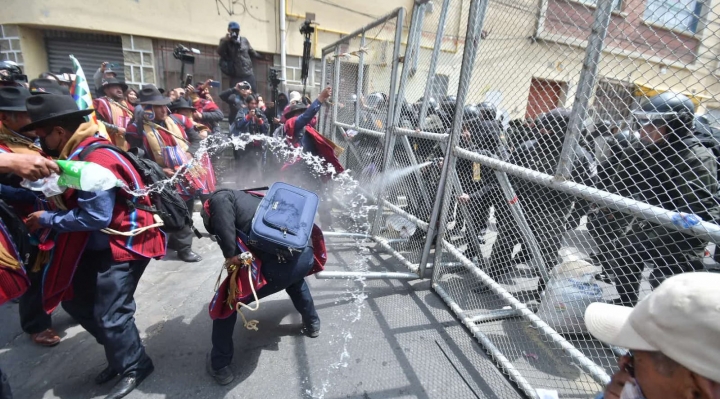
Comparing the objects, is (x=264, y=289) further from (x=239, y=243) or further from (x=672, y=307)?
(x=672, y=307)

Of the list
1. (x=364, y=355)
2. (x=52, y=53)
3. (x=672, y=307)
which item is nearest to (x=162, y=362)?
(x=364, y=355)

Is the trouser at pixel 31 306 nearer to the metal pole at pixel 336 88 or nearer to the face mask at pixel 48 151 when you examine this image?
the face mask at pixel 48 151

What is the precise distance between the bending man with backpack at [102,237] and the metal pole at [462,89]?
2.34 m

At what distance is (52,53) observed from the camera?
345 inches

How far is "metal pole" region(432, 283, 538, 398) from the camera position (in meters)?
2.29

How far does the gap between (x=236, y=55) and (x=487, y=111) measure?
7.07 meters

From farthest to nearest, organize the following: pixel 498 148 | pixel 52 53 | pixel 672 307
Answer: pixel 52 53 < pixel 498 148 < pixel 672 307

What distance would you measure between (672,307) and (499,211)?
8.23ft

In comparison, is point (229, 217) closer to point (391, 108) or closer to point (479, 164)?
point (479, 164)

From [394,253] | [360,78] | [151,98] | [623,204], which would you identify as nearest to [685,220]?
[623,204]

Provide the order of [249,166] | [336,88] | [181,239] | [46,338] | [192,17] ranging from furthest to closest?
[192,17] < [249,166] < [336,88] < [181,239] < [46,338]

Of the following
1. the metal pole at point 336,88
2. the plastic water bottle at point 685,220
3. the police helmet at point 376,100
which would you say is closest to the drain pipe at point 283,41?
the metal pole at point 336,88

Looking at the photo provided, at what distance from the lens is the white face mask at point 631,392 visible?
964 mm

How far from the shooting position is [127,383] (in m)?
2.23
